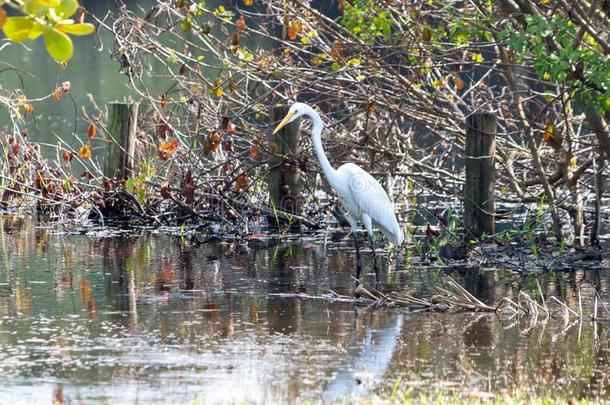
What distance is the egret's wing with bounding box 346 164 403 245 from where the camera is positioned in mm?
10711

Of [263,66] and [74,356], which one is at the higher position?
[263,66]

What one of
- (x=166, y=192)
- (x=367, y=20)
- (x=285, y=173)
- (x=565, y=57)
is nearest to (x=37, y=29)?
(x=565, y=57)

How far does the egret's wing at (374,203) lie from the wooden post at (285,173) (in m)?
2.17

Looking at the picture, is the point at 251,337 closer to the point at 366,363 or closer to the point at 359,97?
the point at 366,363

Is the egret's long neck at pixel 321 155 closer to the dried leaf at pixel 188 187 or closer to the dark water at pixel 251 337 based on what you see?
the dark water at pixel 251 337

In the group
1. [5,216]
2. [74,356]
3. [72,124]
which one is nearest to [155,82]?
[72,124]

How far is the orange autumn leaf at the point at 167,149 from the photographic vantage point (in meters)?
12.5

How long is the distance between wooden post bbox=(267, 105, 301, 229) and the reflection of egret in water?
5.07 metres

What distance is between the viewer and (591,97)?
9750mm

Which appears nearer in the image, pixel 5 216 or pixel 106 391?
pixel 106 391

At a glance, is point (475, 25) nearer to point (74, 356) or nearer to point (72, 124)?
point (74, 356)

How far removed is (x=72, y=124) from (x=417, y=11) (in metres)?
14.7

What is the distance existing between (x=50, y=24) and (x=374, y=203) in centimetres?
656

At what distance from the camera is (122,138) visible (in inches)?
548
